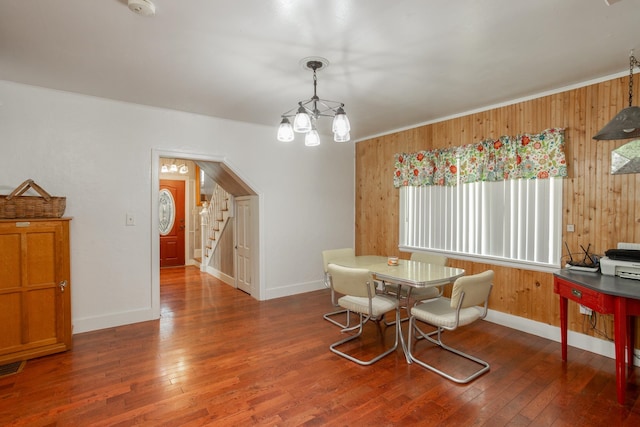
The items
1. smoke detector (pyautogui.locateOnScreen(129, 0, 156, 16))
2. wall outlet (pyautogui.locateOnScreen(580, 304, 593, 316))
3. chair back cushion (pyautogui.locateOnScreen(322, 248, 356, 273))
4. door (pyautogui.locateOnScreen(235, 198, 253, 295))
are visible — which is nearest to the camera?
smoke detector (pyautogui.locateOnScreen(129, 0, 156, 16))

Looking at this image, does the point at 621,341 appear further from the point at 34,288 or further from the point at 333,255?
the point at 34,288

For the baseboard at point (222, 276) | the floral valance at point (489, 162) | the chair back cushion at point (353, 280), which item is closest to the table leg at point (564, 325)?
the floral valance at point (489, 162)

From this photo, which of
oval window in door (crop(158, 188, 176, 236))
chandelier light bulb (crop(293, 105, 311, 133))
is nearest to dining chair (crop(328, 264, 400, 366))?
chandelier light bulb (crop(293, 105, 311, 133))

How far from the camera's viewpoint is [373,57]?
256cm

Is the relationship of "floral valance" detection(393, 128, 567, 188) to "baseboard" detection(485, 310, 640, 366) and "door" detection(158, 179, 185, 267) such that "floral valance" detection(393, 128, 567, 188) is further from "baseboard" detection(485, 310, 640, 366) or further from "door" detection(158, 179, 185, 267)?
"door" detection(158, 179, 185, 267)

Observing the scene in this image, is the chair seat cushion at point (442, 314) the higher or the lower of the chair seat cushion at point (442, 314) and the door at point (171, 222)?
the lower

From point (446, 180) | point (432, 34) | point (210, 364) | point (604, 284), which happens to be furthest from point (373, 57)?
point (210, 364)

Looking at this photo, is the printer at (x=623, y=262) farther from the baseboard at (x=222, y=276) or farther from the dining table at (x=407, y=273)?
the baseboard at (x=222, y=276)

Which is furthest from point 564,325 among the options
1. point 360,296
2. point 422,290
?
point 360,296

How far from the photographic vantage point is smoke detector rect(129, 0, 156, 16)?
5.97 ft

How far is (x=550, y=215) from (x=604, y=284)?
1076 millimetres

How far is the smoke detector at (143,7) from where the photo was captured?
1.82 metres

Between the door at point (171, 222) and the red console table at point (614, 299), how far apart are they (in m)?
7.14

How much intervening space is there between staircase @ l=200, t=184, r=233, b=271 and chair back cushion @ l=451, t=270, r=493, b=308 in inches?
159
